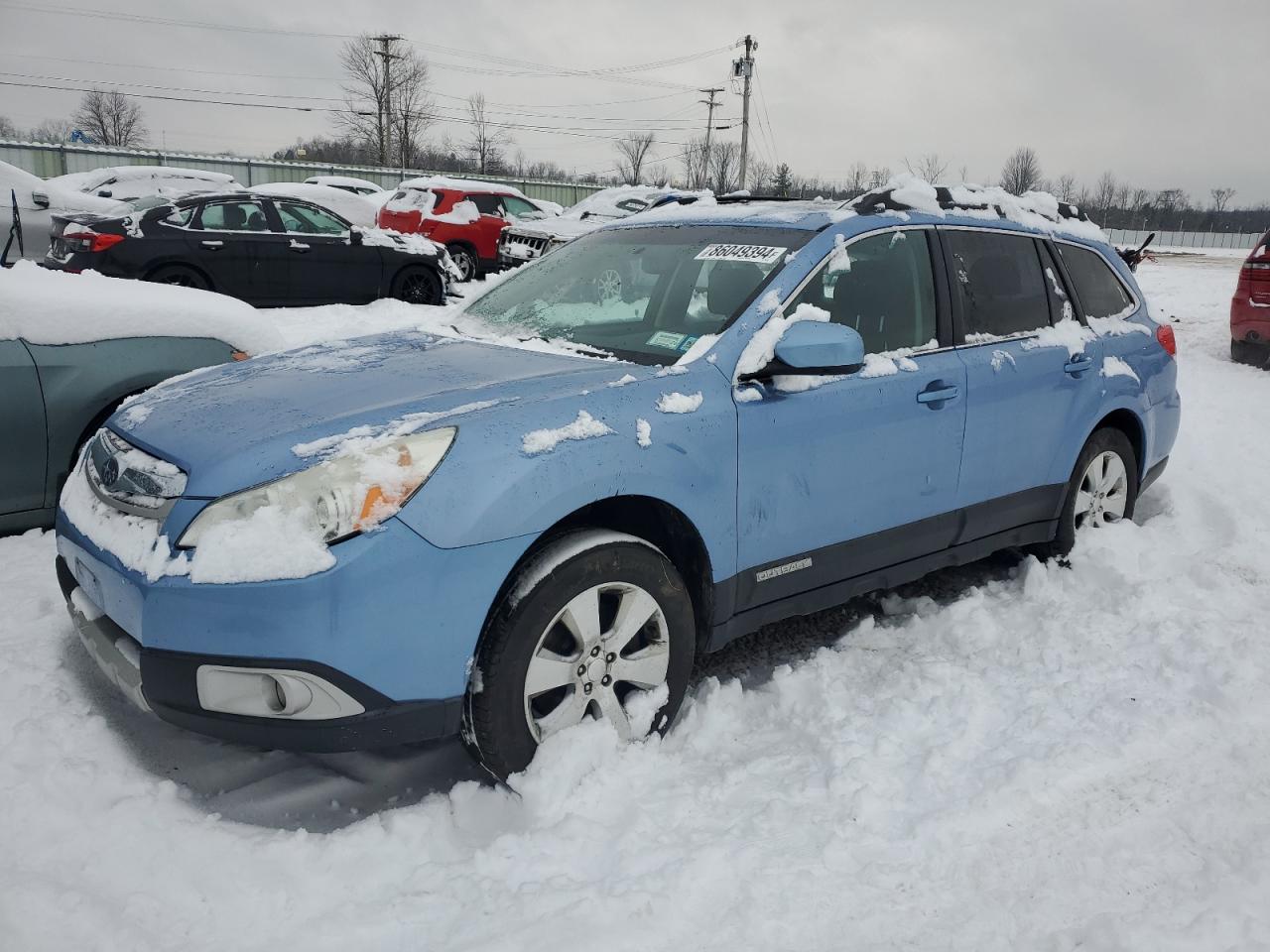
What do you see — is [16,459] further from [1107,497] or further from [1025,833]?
[1107,497]

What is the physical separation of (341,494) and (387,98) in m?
64.5

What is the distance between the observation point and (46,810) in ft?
8.21

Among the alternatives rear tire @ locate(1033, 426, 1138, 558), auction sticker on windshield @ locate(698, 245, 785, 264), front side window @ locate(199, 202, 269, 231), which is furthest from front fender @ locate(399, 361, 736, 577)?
front side window @ locate(199, 202, 269, 231)

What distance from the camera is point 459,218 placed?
15.8 metres

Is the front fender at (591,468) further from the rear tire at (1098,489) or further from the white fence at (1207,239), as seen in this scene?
the white fence at (1207,239)

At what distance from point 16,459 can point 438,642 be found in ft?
8.65

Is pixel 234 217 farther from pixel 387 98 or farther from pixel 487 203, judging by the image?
pixel 387 98

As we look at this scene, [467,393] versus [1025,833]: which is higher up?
[467,393]

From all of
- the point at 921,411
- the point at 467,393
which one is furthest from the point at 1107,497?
the point at 467,393

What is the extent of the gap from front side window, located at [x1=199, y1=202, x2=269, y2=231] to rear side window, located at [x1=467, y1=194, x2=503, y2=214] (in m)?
5.13

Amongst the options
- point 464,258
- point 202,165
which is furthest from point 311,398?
point 202,165

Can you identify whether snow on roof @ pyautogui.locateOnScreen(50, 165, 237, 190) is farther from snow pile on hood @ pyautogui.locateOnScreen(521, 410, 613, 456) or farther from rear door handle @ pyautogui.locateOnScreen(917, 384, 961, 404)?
snow pile on hood @ pyautogui.locateOnScreen(521, 410, 613, 456)

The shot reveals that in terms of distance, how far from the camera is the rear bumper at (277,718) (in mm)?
2361

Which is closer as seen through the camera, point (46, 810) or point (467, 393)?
point (46, 810)
